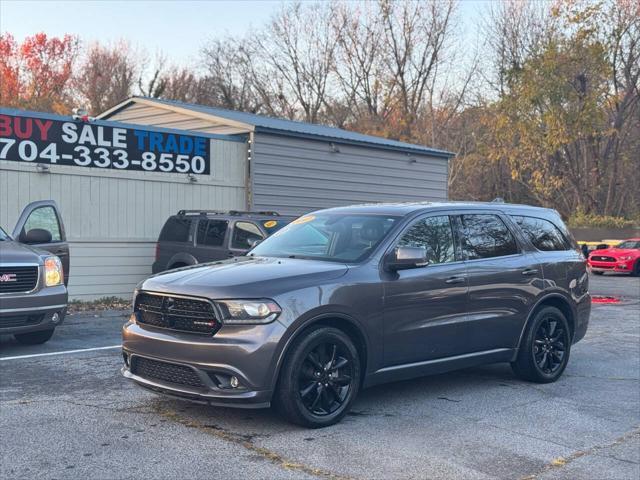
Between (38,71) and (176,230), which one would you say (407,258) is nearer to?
(176,230)

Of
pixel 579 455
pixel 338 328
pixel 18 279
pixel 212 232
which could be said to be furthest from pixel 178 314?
pixel 212 232

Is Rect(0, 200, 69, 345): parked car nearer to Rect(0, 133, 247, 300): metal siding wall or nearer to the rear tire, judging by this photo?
the rear tire

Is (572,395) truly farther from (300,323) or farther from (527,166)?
(527,166)

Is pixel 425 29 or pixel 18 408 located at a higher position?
pixel 425 29

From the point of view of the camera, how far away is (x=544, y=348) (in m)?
7.56

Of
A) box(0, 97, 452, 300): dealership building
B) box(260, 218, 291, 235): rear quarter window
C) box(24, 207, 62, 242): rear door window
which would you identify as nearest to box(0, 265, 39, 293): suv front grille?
box(24, 207, 62, 242): rear door window

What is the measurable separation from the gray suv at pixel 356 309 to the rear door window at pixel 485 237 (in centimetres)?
1

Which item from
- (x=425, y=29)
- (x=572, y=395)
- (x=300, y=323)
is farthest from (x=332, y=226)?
(x=425, y=29)

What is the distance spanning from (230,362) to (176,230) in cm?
884

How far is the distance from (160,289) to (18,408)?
157cm

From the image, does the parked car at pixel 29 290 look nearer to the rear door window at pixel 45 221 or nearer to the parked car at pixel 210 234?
the rear door window at pixel 45 221

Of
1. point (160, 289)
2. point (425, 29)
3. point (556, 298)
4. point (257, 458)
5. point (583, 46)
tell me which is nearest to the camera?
point (257, 458)

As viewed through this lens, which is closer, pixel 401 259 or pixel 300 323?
pixel 300 323

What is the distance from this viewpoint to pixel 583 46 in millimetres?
35125
